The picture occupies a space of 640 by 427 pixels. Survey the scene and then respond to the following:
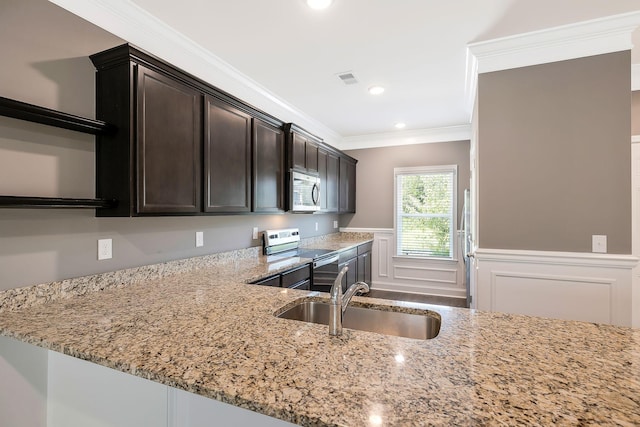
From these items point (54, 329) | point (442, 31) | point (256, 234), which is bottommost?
point (54, 329)

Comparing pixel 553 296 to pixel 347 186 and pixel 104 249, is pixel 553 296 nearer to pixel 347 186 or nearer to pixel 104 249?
pixel 104 249

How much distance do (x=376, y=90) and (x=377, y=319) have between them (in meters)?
2.68

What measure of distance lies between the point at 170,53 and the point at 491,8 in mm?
2282

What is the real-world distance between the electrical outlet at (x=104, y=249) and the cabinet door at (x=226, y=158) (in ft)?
2.07

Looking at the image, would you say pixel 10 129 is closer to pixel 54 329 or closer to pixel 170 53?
pixel 54 329

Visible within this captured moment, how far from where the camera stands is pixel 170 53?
7.76 ft

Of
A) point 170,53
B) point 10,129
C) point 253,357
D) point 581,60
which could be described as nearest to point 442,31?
point 581,60

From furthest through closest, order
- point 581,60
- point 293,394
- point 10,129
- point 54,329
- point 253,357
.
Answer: point 581,60 < point 10,129 < point 54,329 < point 253,357 < point 293,394

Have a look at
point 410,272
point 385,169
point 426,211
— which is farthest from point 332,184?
point 410,272

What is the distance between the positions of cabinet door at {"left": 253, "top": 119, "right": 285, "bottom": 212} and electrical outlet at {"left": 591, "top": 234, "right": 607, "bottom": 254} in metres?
2.60

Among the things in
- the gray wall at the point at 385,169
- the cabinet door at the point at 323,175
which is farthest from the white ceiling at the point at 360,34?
the gray wall at the point at 385,169

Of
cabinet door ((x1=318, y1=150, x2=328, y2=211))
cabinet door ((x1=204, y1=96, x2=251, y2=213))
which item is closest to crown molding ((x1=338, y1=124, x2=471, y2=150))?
cabinet door ((x1=318, y1=150, x2=328, y2=211))

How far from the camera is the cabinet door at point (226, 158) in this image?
231 centimetres

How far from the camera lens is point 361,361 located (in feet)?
3.13
